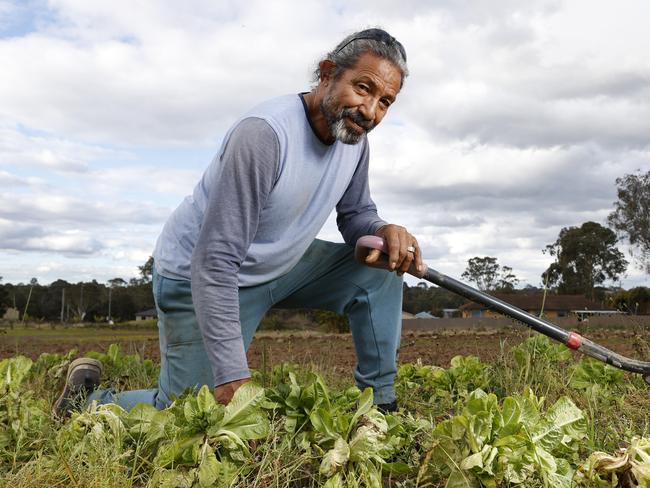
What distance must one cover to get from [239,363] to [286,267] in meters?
0.82

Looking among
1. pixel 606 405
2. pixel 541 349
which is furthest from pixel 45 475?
pixel 541 349

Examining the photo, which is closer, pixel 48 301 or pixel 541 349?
pixel 541 349

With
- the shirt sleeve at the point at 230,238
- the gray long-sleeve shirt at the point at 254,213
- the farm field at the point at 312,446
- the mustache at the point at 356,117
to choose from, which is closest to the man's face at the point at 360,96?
the mustache at the point at 356,117

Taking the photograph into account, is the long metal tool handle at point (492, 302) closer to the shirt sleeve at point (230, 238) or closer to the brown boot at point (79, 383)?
the shirt sleeve at point (230, 238)

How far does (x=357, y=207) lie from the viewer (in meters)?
3.53

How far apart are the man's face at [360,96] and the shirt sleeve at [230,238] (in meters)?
0.30

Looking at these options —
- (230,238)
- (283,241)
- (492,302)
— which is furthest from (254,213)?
(492,302)

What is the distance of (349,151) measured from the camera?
128 inches

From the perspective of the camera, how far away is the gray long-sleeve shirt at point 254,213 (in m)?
2.52

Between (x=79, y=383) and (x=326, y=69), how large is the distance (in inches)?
73.6

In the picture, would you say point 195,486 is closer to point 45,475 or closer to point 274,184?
point 45,475

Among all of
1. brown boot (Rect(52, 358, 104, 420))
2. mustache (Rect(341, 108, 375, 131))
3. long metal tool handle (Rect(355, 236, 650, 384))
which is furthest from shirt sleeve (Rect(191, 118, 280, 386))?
brown boot (Rect(52, 358, 104, 420))

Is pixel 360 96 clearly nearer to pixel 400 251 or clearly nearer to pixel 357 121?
pixel 357 121

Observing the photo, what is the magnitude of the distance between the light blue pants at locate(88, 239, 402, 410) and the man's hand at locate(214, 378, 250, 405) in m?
0.68
